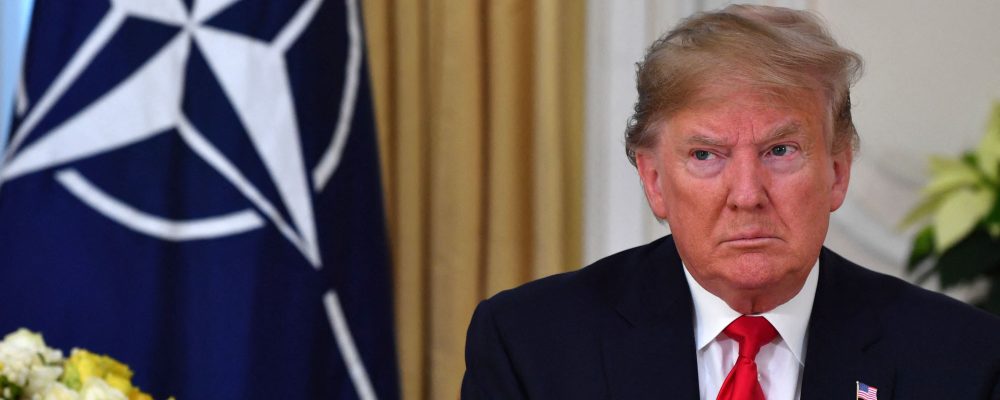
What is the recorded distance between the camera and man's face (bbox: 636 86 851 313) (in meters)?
1.59

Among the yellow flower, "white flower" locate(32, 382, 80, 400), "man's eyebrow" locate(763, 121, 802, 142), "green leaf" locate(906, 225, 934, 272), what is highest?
"man's eyebrow" locate(763, 121, 802, 142)

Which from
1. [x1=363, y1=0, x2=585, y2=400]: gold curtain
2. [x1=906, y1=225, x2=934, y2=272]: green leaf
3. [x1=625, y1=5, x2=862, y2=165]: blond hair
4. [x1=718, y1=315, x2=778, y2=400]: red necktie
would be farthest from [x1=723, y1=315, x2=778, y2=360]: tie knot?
[x1=906, y1=225, x2=934, y2=272]: green leaf

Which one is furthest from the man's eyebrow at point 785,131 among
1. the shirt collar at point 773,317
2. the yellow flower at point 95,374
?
the yellow flower at point 95,374

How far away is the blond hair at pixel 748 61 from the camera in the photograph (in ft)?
5.22

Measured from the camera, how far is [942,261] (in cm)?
310

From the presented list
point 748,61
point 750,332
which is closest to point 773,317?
point 750,332

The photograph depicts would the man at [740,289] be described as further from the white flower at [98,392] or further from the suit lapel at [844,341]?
the white flower at [98,392]

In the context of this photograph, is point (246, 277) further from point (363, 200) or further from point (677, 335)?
point (677, 335)

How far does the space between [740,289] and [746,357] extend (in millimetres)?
92

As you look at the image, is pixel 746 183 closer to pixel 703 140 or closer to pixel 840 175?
pixel 703 140

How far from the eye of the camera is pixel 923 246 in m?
3.21

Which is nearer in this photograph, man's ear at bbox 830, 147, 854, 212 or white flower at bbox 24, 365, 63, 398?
white flower at bbox 24, 365, 63, 398

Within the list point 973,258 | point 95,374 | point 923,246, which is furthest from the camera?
point 923,246

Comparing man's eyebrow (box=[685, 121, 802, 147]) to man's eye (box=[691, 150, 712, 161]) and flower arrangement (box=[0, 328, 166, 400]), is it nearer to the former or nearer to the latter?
man's eye (box=[691, 150, 712, 161])
